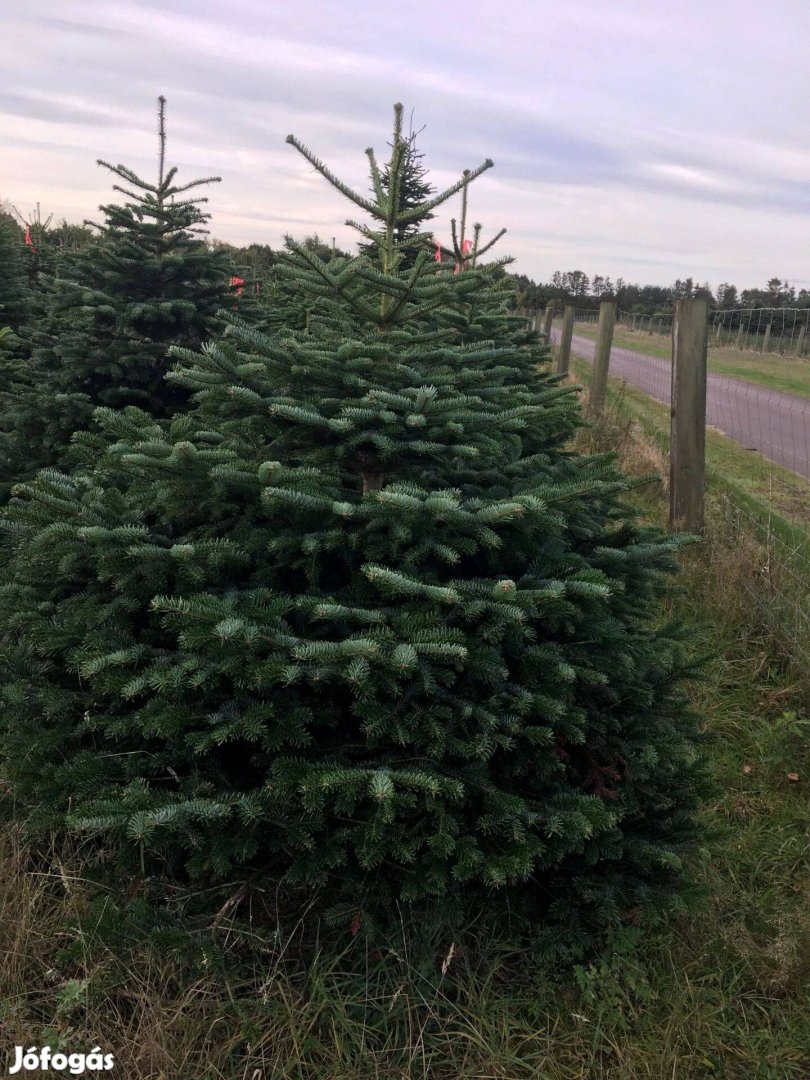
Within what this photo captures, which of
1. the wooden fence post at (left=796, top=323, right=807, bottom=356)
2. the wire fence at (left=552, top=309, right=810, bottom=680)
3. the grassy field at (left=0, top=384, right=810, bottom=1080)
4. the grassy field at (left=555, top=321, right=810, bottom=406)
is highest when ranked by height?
the wooden fence post at (left=796, top=323, right=807, bottom=356)

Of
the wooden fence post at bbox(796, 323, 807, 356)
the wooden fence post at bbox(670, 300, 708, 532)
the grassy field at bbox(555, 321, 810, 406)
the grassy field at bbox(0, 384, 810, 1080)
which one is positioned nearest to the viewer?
the grassy field at bbox(0, 384, 810, 1080)

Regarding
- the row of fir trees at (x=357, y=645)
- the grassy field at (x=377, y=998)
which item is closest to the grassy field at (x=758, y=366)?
the row of fir trees at (x=357, y=645)

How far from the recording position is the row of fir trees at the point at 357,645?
2.05m

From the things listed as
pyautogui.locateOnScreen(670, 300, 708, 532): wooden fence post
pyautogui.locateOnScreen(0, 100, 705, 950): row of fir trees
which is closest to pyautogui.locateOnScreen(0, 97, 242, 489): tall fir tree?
pyautogui.locateOnScreen(0, 100, 705, 950): row of fir trees

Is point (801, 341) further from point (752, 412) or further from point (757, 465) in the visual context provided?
point (757, 465)

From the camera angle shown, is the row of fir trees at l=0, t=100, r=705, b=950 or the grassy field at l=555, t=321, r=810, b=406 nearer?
the row of fir trees at l=0, t=100, r=705, b=950

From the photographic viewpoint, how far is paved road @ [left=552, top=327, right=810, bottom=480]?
10609 mm

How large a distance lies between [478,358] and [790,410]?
43.0ft

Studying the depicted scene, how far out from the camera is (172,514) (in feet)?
8.05

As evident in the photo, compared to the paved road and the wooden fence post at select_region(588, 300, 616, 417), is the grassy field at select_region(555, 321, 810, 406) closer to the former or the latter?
the paved road

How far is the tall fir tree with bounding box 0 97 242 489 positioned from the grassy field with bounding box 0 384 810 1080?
2.53 m

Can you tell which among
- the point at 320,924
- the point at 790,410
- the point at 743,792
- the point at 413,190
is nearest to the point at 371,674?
the point at 320,924

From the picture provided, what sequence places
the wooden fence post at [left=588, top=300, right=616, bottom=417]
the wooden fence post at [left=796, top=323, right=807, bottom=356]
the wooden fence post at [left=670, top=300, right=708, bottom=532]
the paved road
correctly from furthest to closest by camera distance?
1. the wooden fence post at [left=796, top=323, right=807, bottom=356]
2. the paved road
3. the wooden fence post at [left=588, top=300, right=616, bottom=417]
4. the wooden fence post at [left=670, top=300, right=708, bottom=532]

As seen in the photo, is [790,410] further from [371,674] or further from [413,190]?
[371,674]
